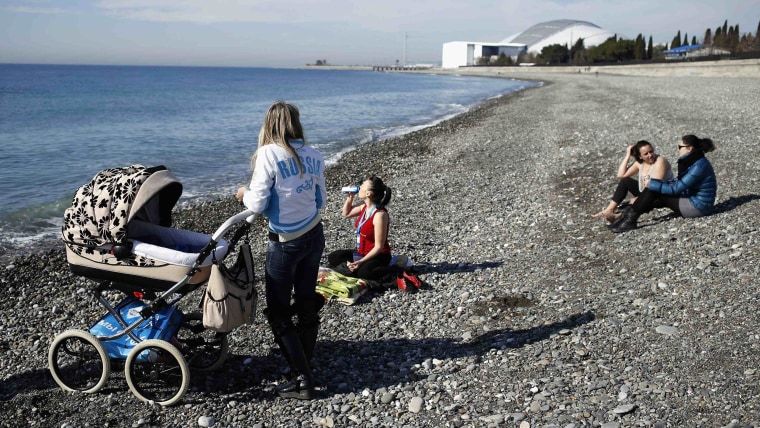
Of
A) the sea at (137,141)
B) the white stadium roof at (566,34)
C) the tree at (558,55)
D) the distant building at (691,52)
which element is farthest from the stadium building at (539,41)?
the sea at (137,141)

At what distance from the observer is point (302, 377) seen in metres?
4.76

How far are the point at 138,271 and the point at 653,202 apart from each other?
722cm

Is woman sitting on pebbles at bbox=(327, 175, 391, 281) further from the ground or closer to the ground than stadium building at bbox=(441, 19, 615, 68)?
closer to the ground

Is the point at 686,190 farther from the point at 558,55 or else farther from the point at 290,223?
the point at 558,55

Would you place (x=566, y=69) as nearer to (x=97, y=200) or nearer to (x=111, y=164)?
(x=111, y=164)

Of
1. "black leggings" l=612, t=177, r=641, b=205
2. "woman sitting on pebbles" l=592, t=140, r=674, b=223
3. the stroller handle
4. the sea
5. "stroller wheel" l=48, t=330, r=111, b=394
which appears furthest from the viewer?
the sea

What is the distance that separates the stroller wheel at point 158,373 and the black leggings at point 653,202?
6759mm

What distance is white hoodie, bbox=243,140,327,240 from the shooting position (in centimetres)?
421

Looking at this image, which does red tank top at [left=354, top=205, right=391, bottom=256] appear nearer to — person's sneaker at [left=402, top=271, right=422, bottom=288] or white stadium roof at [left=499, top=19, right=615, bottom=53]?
person's sneaker at [left=402, top=271, right=422, bottom=288]

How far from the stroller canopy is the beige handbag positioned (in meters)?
0.79

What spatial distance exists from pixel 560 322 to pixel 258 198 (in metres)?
3.31

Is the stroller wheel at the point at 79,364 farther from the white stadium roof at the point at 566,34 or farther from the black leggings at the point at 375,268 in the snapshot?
the white stadium roof at the point at 566,34

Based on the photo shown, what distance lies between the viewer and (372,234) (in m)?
7.05

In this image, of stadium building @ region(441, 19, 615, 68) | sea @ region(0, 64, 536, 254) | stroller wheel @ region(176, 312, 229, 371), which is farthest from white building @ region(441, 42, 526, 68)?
stroller wheel @ region(176, 312, 229, 371)
